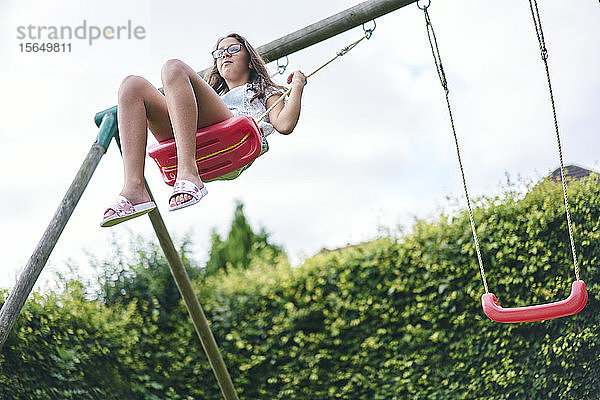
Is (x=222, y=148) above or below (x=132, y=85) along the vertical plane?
below

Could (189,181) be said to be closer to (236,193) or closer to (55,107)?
(55,107)

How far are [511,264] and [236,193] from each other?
554cm

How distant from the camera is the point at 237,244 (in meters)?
8.63

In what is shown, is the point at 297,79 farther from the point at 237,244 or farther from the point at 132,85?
the point at 237,244

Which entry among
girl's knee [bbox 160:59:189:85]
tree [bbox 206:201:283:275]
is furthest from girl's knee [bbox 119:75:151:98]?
tree [bbox 206:201:283:275]

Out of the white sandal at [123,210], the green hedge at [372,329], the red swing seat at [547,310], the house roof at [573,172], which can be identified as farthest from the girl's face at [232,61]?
the house roof at [573,172]

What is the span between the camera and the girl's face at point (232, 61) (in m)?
2.47

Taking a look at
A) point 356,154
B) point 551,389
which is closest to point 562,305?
point 551,389

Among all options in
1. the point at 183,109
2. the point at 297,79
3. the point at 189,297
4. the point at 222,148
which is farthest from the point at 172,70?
the point at 189,297

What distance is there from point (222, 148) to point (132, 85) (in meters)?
0.34

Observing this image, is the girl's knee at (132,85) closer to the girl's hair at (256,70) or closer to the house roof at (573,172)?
the girl's hair at (256,70)

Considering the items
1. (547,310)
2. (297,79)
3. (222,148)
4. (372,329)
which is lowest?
(372,329)

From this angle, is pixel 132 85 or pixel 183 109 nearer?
pixel 183 109

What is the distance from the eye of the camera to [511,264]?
3.77 meters
